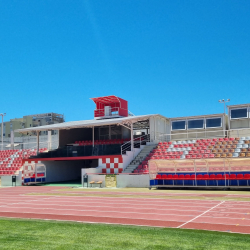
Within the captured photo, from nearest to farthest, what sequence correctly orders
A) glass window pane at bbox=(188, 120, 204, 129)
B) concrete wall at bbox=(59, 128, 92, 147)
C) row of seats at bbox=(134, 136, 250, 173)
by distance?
row of seats at bbox=(134, 136, 250, 173), glass window pane at bbox=(188, 120, 204, 129), concrete wall at bbox=(59, 128, 92, 147)

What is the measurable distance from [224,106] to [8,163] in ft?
72.7

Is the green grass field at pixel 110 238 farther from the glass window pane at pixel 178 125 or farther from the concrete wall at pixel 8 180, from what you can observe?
the glass window pane at pixel 178 125

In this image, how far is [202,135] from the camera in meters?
29.2

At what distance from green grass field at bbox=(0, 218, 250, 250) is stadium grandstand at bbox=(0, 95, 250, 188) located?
11.1 meters

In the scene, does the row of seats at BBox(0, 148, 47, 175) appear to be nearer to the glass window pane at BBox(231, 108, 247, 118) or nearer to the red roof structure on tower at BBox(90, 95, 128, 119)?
the red roof structure on tower at BBox(90, 95, 128, 119)

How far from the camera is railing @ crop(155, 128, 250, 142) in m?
27.5

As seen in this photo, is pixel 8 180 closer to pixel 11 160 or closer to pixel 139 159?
pixel 11 160

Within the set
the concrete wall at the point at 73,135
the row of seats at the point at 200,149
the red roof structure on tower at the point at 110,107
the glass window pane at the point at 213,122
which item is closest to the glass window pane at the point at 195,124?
the glass window pane at the point at 213,122

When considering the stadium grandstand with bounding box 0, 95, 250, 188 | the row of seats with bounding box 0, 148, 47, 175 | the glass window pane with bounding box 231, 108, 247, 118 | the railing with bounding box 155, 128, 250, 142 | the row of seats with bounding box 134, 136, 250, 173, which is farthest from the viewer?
the row of seats with bounding box 0, 148, 47, 175

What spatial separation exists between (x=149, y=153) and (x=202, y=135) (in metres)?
5.91

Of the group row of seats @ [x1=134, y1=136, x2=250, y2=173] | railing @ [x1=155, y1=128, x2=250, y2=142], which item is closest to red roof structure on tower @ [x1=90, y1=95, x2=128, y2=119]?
railing @ [x1=155, y1=128, x2=250, y2=142]

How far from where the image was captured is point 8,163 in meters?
32.3

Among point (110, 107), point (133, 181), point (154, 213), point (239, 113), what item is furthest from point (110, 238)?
point (110, 107)

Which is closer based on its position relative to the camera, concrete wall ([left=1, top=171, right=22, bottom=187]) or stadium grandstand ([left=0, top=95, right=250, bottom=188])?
stadium grandstand ([left=0, top=95, right=250, bottom=188])
